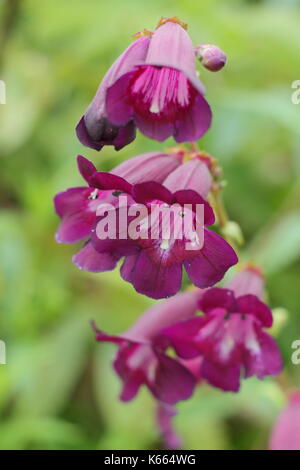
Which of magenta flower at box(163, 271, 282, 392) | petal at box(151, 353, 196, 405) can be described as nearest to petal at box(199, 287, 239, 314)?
magenta flower at box(163, 271, 282, 392)

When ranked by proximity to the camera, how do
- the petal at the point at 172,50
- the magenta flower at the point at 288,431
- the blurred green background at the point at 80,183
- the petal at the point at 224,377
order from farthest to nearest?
the blurred green background at the point at 80,183, the magenta flower at the point at 288,431, the petal at the point at 224,377, the petal at the point at 172,50

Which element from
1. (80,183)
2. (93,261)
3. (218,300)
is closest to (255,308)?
(218,300)

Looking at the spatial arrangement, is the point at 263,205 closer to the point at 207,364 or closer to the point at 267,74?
the point at 267,74

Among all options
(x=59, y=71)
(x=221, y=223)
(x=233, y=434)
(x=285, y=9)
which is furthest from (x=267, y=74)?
(x=221, y=223)

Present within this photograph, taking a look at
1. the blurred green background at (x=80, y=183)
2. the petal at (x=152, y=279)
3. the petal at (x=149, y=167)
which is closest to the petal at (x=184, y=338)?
the petal at (x=152, y=279)

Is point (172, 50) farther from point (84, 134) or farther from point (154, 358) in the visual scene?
point (154, 358)

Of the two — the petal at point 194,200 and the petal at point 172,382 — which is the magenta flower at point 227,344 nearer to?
the petal at point 172,382
